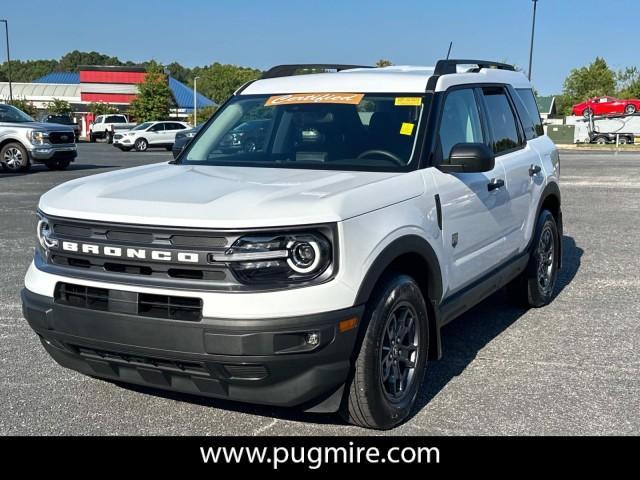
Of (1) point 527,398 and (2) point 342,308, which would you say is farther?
(1) point 527,398

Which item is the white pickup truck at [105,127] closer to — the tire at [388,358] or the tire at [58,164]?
the tire at [58,164]

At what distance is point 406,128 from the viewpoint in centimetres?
456

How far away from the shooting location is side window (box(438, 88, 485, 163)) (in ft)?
15.3

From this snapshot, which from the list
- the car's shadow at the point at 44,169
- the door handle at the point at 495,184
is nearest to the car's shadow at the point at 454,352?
the door handle at the point at 495,184

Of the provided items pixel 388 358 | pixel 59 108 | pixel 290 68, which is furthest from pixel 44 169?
pixel 59 108

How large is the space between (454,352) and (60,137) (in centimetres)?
1731

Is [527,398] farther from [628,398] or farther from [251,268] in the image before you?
[251,268]

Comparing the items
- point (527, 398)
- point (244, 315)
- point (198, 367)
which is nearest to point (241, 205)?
point (244, 315)

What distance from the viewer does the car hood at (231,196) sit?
11.0 feet

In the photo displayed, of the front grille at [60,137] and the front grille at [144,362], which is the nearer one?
the front grille at [144,362]

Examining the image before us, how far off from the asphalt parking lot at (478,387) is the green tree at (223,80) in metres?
110

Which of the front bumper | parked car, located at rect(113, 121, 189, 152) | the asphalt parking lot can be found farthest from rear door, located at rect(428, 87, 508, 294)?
parked car, located at rect(113, 121, 189, 152)

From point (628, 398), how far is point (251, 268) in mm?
2509

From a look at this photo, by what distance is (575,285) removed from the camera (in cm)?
733
